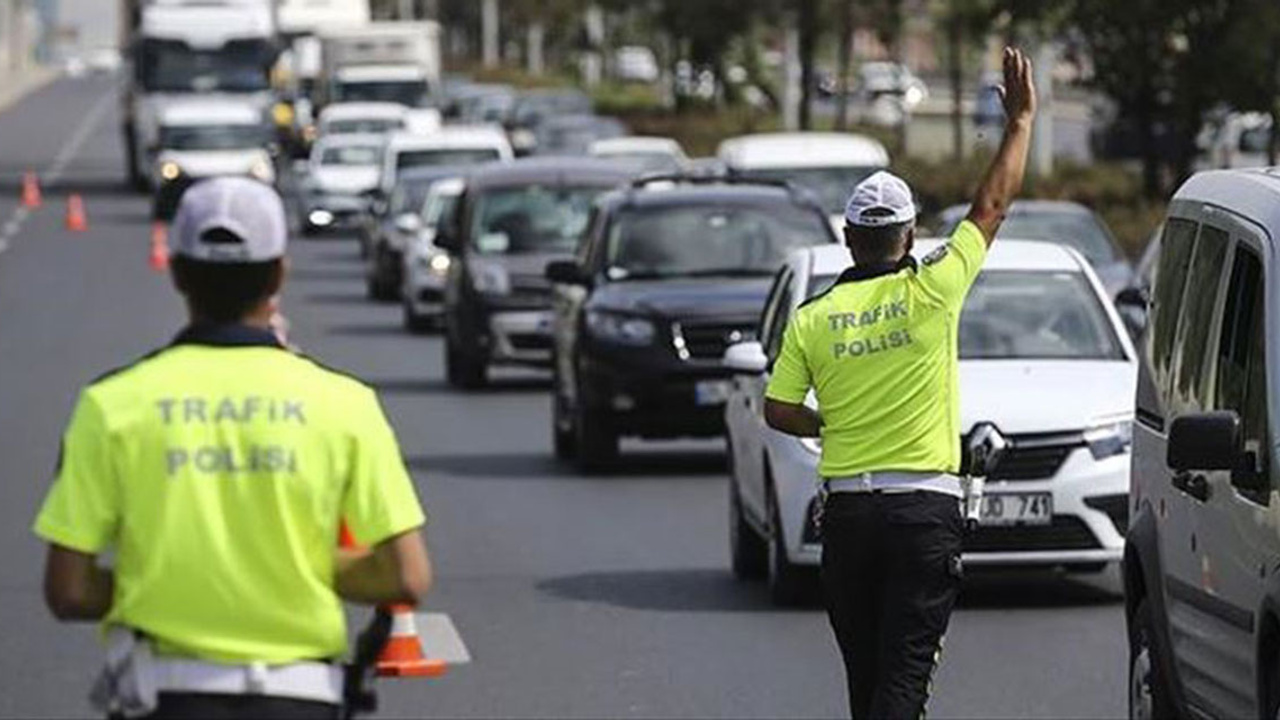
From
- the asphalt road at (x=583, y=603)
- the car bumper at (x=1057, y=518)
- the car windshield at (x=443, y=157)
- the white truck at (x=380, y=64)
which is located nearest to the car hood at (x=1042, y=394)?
the car bumper at (x=1057, y=518)

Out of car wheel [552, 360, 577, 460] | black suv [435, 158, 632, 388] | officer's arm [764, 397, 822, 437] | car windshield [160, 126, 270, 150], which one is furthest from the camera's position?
car windshield [160, 126, 270, 150]

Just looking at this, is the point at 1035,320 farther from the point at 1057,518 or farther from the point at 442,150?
the point at 442,150

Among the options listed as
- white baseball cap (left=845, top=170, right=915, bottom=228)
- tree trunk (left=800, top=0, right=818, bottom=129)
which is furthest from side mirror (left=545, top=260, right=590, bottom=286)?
tree trunk (left=800, top=0, right=818, bottom=129)

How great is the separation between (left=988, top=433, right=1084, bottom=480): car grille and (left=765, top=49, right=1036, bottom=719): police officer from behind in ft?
17.6

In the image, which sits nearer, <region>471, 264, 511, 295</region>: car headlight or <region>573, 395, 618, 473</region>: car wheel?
<region>573, 395, 618, 473</region>: car wheel

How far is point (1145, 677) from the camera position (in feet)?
34.9

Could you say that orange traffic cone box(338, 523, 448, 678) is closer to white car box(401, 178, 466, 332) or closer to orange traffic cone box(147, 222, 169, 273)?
white car box(401, 178, 466, 332)

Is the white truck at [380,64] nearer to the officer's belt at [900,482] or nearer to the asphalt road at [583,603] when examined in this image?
the asphalt road at [583,603]

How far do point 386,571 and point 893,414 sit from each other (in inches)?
139

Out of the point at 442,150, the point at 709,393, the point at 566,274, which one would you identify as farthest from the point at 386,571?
the point at 442,150

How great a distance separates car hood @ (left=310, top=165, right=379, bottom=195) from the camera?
56531 millimetres

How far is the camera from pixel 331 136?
194 feet

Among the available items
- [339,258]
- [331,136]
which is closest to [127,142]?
[331,136]

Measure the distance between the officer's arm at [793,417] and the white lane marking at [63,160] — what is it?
43.7 m
